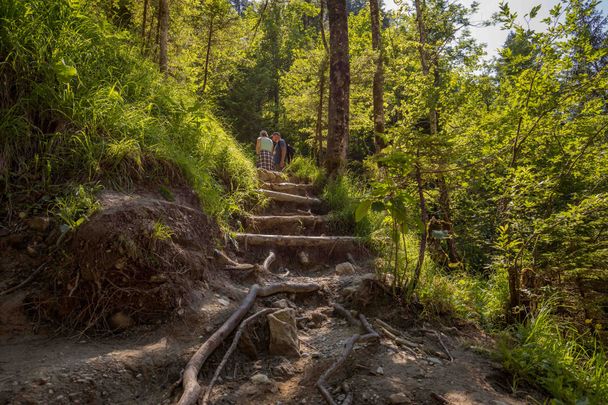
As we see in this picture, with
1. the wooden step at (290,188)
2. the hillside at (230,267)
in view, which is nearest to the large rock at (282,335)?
the hillside at (230,267)

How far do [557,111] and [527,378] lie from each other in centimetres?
384

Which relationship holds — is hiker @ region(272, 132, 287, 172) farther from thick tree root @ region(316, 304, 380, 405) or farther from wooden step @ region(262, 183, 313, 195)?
thick tree root @ region(316, 304, 380, 405)

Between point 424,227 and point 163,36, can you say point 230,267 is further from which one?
point 163,36

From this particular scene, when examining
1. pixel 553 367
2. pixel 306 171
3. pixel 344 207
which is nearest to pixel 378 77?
pixel 306 171

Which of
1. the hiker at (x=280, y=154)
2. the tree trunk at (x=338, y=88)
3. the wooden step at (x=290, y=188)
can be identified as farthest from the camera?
the hiker at (x=280, y=154)

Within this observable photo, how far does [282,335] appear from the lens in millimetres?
2531

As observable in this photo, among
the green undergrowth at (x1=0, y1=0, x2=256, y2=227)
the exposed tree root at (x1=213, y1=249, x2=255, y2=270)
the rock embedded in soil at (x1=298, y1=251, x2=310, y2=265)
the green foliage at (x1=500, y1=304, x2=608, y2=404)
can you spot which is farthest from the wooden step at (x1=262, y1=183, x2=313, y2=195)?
the green foliage at (x1=500, y1=304, x2=608, y2=404)

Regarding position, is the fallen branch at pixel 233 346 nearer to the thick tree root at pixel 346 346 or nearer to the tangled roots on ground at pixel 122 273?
the tangled roots on ground at pixel 122 273

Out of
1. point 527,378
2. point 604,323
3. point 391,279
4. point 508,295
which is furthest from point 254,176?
point 604,323

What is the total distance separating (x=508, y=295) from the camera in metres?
3.70

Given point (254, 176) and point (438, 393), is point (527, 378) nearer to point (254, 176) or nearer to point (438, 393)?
point (438, 393)

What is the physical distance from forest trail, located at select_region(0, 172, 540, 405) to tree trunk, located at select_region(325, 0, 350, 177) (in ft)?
13.1

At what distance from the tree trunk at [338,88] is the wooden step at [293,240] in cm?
252

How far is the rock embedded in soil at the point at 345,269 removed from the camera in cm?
411
